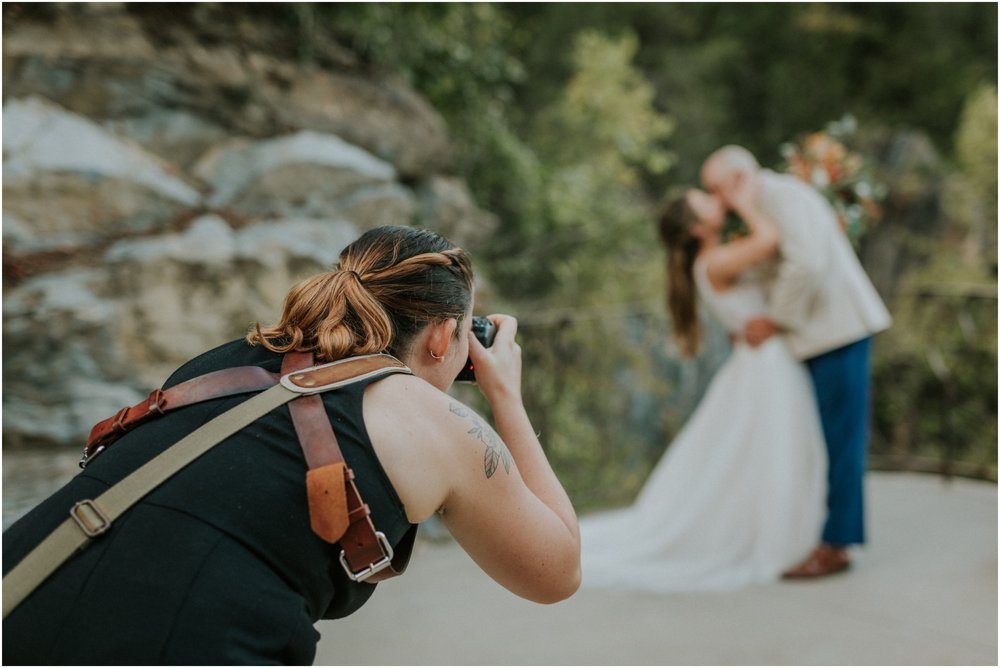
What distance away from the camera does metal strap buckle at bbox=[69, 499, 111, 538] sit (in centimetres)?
136

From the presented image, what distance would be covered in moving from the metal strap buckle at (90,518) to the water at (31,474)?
1.69 m

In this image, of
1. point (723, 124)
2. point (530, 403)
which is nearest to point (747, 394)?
point (530, 403)

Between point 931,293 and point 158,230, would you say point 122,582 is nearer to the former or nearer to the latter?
point 158,230

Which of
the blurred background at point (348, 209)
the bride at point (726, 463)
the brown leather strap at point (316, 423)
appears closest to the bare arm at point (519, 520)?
the brown leather strap at point (316, 423)

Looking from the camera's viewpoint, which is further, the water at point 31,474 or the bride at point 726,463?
the bride at point 726,463

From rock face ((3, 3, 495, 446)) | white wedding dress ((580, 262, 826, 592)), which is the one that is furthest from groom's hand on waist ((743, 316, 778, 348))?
rock face ((3, 3, 495, 446))

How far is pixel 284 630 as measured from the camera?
138 centimetres

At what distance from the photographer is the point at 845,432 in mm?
4312

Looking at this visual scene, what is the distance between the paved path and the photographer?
1.87m

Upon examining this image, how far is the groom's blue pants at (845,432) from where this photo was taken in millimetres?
4250

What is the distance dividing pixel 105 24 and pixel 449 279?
4.26 metres

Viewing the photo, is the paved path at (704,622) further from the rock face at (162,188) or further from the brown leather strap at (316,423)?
the brown leather strap at (316,423)

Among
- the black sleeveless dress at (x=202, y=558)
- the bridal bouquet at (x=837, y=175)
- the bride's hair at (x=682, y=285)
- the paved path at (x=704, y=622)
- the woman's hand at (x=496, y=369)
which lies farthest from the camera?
the bridal bouquet at (x=837, y=175)

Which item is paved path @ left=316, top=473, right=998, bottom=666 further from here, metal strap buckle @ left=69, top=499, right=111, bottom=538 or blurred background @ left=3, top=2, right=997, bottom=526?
metal strap buckle @ left=69, top=499, right=111, bottom=538
